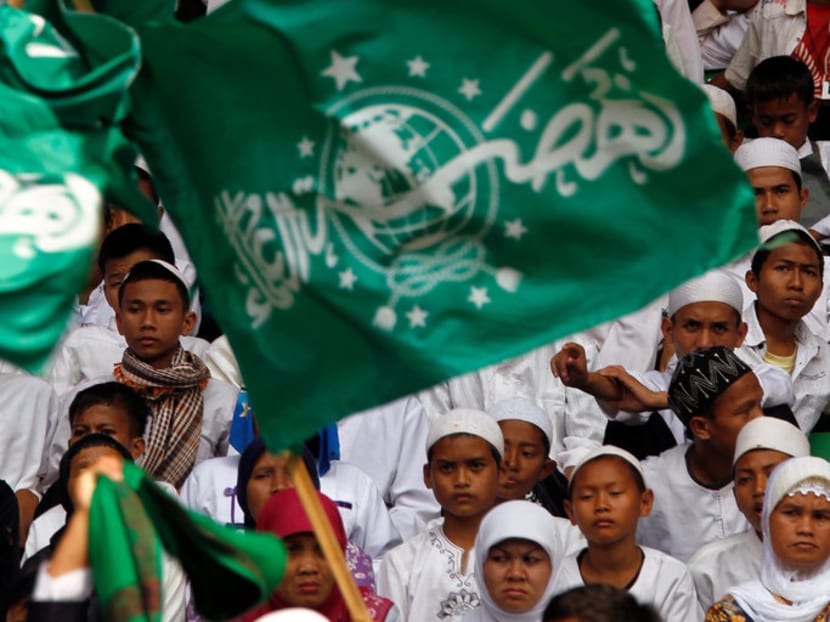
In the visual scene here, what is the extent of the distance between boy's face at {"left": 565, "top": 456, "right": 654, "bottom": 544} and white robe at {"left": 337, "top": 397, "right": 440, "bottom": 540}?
36.1 inches

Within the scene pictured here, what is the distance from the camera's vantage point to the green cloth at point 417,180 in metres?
3.64

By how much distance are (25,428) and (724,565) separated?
2494mm

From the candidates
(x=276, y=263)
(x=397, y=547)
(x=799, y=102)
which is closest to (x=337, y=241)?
(x=276, y=263)

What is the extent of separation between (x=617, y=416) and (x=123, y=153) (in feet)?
11.5

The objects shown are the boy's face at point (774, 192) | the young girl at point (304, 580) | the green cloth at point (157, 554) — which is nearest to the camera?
the green cloth at point (157, 554)

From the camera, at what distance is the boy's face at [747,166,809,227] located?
26.9 feet

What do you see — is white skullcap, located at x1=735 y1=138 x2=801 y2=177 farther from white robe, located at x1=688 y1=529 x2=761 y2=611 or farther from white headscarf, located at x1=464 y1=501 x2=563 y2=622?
white headscarf, located at x1=464 y1=501 x2=563 y2=622

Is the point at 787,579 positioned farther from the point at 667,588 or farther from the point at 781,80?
the point at 781,80

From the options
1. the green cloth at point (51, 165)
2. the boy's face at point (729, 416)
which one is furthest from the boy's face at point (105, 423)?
the green cloth at point (51, 165)

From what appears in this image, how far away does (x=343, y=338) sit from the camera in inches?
149

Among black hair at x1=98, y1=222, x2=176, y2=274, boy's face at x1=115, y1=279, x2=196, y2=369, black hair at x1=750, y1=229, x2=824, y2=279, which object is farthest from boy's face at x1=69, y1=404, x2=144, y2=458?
black hair at x1=750, y1=229, x2=824, y2=279

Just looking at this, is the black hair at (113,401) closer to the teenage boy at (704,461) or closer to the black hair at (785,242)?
the teenage boy at (704,461)

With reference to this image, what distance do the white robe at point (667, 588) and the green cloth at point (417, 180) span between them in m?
2.31

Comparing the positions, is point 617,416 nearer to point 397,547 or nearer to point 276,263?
point 397,547
